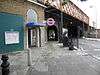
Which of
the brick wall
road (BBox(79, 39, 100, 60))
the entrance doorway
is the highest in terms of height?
the brick wall

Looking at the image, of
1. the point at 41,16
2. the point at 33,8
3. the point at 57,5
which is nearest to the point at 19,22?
the point at 33,8

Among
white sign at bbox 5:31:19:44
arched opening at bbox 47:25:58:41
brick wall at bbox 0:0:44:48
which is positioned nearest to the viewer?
brick wall at bbox 0:0:44:48

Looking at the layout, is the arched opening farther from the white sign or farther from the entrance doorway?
the white sign

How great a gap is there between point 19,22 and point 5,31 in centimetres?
239

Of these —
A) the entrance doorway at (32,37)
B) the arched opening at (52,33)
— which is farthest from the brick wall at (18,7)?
the arched opening at (52,33)

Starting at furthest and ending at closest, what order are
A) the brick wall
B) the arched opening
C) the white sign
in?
the arched opening < the white sign < the brick wall

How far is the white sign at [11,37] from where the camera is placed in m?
23.8

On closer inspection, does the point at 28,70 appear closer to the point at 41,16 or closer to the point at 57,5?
the point at 41,16

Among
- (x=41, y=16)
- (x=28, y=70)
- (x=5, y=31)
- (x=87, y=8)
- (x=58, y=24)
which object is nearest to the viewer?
(x=28, y=70)

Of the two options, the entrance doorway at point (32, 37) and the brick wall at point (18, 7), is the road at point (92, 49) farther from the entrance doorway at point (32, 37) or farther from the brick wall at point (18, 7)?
the brick wall at point (18, 7)

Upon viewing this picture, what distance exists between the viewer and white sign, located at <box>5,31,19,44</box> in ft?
78.1

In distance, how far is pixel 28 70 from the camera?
14969mm

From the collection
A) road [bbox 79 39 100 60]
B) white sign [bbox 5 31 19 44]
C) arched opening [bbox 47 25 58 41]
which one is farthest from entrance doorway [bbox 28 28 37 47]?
arched opening [bbox 47 25 58 41]

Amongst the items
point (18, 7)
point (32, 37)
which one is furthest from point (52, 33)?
point (18, 7)
